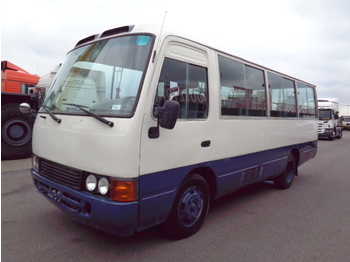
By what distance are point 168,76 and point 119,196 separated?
53.2 inches

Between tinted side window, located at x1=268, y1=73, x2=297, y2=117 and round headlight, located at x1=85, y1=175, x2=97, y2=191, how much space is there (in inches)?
141

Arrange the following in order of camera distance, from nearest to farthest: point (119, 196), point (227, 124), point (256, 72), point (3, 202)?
1. point (119, 196)
2. point (227, 124)
3. point (3, 202)
4. point (256, 72)

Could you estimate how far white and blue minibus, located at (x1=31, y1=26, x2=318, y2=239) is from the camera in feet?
8.84

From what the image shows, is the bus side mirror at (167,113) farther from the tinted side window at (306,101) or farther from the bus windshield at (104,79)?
the tinted side window at (306,101)

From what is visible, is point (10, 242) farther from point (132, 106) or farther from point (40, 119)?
point (132, 106)

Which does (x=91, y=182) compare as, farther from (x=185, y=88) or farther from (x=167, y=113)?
(x=185, y=88)

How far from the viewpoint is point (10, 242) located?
3.21 meters

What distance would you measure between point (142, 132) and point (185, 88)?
2.91 ft

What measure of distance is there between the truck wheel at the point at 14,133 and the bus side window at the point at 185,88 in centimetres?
609

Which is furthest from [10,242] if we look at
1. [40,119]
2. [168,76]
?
[168,76]

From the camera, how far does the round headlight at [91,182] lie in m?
2.79

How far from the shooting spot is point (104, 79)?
10.2 ft

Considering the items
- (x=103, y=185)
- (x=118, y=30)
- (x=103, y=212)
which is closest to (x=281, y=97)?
(x=118, y=30)

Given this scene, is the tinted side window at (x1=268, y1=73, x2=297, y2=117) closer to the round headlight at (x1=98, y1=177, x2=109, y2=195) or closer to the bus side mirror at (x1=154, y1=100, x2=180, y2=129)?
the bus side mirror at (x1=154, y1=100, x2=180, y2=129)
